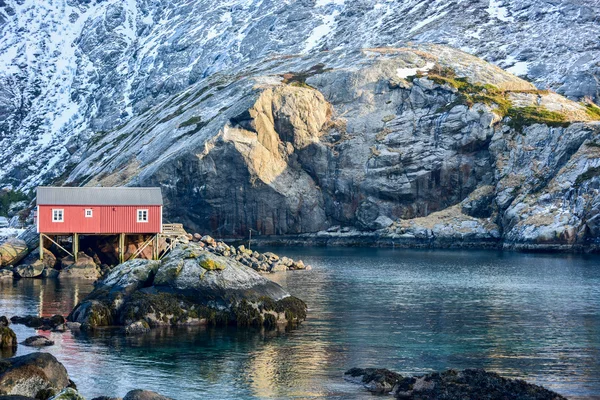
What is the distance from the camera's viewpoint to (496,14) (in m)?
191

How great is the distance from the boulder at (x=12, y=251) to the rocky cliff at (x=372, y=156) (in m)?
45.6

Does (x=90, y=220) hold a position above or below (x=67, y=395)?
above

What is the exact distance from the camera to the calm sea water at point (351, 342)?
36906mm

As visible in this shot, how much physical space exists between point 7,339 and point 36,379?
11.7 metres

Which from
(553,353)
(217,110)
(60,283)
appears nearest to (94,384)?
(553,353)

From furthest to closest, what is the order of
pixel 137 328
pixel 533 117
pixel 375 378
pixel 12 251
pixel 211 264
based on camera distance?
pixel 533 117
pixel 12 251
pixel 211 264
pixel 137 328
pixel 375 378

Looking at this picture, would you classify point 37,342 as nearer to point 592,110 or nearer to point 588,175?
point 588,175

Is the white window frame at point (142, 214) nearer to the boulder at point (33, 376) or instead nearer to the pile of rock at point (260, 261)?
the pile of rock at point (260, 261)

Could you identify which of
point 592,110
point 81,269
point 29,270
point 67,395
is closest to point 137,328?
point 67,395

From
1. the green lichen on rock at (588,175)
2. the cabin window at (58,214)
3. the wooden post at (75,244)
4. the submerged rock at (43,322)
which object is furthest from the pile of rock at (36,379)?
the green lichen on rock at (588,175)

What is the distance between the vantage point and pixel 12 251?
87.2 m

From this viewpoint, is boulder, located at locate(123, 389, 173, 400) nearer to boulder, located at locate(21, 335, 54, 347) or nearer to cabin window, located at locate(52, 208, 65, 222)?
boulder, located at locate(21, 335, 54, 347)

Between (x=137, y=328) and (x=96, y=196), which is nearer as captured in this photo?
(x=137, y=328)

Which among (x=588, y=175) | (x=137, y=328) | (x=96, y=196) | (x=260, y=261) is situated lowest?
(x=137, y=328)
